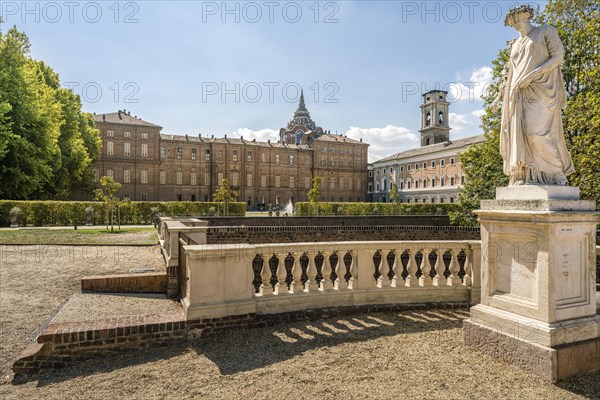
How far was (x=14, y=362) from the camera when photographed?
3795 millimetres

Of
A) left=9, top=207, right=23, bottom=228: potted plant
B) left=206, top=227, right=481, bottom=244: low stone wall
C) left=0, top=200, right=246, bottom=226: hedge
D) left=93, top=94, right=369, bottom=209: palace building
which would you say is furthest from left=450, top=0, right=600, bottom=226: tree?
left=93, top=94, right=369, bottom=209: palace building

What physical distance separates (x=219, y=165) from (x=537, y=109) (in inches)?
2467

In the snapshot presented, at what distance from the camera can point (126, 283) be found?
23.1 ft

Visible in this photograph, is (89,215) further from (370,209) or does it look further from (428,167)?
(428,167)

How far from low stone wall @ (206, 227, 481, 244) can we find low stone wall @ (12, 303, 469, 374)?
1002 centimetres

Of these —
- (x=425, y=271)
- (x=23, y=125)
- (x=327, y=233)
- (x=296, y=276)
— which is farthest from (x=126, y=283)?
(x=23, y=125)

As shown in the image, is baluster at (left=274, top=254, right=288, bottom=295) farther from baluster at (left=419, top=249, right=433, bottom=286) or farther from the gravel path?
baluster at (left=419, top=249, right=433, bottom=286)

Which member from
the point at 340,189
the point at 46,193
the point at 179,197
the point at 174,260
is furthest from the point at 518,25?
the point at 340,189

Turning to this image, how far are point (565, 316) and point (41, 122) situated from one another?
29.9m

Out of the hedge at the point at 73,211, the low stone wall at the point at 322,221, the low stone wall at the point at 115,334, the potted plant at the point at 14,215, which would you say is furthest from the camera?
the hedge at the point at 73,211

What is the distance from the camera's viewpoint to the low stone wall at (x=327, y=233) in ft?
50.3

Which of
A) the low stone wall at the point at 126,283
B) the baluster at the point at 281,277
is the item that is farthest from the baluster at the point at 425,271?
the low stone wall at the point at 126,283

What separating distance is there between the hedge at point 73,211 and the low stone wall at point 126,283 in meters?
17.8

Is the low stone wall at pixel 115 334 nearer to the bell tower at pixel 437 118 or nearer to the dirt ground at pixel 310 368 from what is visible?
the dirt ground at pixel 310 368
